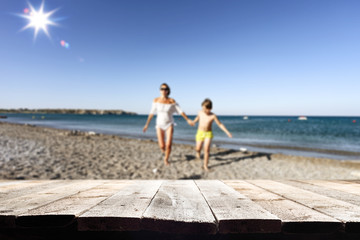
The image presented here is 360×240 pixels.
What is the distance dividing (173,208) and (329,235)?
2.69ft

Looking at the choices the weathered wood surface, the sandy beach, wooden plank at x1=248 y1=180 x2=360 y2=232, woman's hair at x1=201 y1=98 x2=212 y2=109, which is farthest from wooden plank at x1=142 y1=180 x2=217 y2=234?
the sandy beach

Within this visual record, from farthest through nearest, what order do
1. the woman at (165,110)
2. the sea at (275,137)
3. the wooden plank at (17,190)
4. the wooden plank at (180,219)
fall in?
the sea at (275,137) → the woman at (165,110) → the wooden plank at (17,190) → the wooden plank at (180,219)

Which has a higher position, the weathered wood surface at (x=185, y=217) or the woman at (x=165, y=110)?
the woman at (x=165, y=110)

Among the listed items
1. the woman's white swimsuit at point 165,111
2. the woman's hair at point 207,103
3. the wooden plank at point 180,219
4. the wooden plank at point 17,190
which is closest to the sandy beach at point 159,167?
the woman's white swimsuit at point 165,111

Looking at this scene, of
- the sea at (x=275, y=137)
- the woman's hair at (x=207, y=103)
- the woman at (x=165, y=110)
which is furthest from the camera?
the sea at (x=275, y=137)

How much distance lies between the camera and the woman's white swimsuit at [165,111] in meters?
4.83

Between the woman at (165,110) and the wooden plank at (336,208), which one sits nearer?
the wooden plank at (336,208)

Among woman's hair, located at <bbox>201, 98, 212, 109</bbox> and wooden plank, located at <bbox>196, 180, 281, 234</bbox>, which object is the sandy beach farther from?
wooden plank, located at <bbox>196, 180, 281, 234</bbox>

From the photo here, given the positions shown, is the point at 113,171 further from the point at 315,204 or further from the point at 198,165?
the point at 315,204

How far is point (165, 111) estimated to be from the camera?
4883mm

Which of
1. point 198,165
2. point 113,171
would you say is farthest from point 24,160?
point 198,165

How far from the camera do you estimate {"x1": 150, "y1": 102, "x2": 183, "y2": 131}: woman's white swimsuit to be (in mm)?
4828

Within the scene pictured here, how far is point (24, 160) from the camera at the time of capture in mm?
7242

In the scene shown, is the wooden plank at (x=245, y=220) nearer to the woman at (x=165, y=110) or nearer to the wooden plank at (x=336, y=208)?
the wooden plank at (x=336, y=208)
